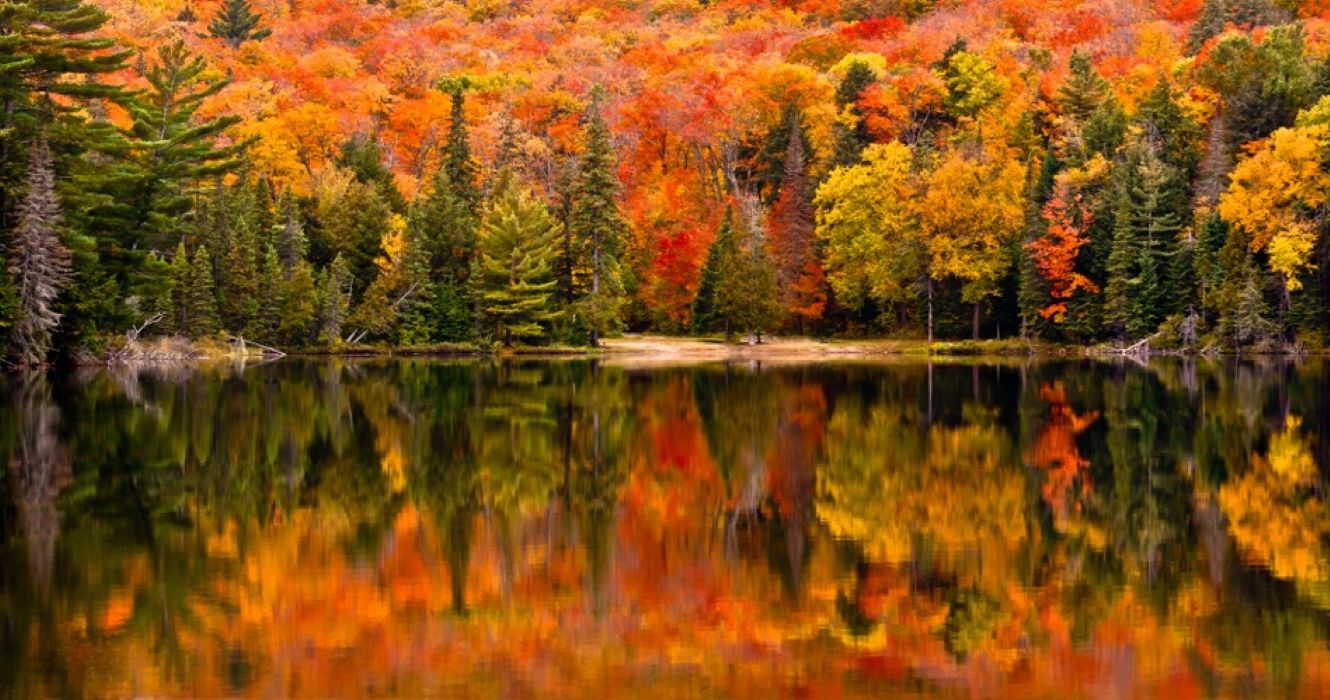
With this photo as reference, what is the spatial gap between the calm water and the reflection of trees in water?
10 centimetres

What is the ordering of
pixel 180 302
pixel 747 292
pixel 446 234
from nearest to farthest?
pixel 180 302 → pixel 747 292 → pixel 446 234

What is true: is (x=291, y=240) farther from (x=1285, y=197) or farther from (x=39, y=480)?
(x=39, y=480)

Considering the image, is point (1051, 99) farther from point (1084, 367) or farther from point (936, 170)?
point (1084, 367)

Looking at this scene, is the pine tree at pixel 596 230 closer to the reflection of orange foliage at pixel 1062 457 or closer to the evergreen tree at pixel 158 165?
the evergreen tree at pixel 158 165

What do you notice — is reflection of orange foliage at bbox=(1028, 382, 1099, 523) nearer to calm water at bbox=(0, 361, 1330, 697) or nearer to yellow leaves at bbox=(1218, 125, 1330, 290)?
calm water at bbox=(0, 361, 1330, 697)

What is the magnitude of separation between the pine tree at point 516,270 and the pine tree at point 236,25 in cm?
6547

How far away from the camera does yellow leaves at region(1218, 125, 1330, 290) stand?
65.2m

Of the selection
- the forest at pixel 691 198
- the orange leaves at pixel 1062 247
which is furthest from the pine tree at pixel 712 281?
the orange leaves at pixel 1062 247

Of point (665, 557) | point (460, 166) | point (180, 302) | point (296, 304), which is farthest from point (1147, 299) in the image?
point (665, 557)

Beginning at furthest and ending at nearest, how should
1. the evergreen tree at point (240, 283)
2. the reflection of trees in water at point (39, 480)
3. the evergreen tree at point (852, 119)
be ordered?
the evergreen tree at point (852, 119), the evergreen tree at point (240, 283), the reflection of trees in water at point (39, 480)

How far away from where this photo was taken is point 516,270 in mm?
75250

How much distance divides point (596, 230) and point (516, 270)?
15.4ft

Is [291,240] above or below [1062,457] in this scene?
above

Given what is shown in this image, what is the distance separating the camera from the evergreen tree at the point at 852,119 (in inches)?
3418
